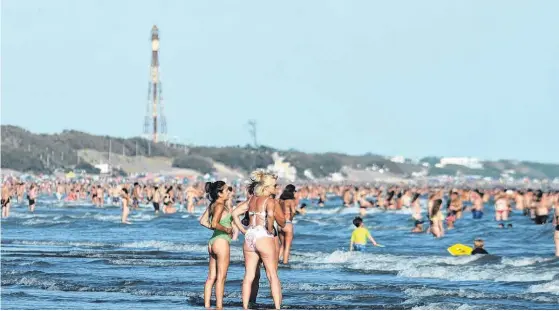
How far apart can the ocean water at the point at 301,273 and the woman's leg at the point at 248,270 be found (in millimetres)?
954

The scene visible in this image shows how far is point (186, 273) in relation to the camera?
1744 cm

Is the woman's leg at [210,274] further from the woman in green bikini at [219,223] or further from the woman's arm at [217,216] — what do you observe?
the woman's arm at [217,216]

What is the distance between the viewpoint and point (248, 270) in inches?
447

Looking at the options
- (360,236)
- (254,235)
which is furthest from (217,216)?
(360,236)

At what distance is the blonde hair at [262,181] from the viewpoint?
11.1 meters

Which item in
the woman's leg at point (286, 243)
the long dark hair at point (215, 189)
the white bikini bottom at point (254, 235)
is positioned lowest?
the woman's leg at point (286, 243)

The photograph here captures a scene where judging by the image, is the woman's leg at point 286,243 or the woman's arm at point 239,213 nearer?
the woman's arm at point 239,213

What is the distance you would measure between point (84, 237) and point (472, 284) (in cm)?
1392

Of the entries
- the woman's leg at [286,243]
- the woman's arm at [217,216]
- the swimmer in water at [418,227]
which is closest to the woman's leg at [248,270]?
the woman's arm at [217,216]

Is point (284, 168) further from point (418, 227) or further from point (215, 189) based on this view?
point (215, 189)

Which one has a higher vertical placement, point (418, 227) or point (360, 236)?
point (418, 227)

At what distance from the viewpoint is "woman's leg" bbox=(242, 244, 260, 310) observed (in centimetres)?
1124

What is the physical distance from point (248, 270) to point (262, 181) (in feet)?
2.97

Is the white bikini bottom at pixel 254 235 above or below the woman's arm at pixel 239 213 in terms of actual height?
below
